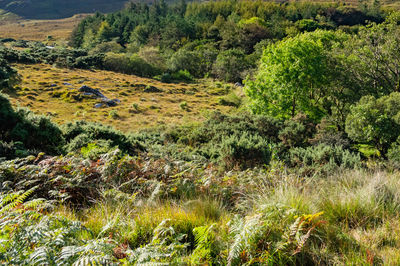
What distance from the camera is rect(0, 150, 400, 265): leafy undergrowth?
246 cm

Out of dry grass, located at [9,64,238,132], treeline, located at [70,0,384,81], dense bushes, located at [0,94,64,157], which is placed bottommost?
dry grass, located at [9,64,238,132]

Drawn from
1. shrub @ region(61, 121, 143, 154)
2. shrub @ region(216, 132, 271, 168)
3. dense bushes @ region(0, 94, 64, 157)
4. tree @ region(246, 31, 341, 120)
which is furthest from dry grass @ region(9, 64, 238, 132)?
shrub @ region(216, 132, 271, 168)

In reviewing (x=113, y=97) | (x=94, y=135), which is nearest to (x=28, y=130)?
(x=94, y=135)

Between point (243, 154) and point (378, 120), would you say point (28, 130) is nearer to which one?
point (243, 154)

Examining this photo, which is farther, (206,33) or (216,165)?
(206,33)

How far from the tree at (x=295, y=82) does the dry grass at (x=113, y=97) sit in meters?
12.8

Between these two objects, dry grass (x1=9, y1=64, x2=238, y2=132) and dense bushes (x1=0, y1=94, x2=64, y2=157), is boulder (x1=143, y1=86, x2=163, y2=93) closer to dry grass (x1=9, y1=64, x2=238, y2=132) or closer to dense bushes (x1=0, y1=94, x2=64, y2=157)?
dry grass (x1=9, y1=64, x2=238, y2=132)

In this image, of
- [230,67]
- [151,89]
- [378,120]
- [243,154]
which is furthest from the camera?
[230,67]

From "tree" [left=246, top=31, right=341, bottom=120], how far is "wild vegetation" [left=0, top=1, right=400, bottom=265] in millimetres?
120

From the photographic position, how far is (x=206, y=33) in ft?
305

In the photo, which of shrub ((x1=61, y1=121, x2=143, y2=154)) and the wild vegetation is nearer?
the wild vegetation

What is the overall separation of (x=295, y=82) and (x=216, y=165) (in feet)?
49.2

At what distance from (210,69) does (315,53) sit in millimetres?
49140

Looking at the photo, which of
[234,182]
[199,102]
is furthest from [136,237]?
[199,102]
